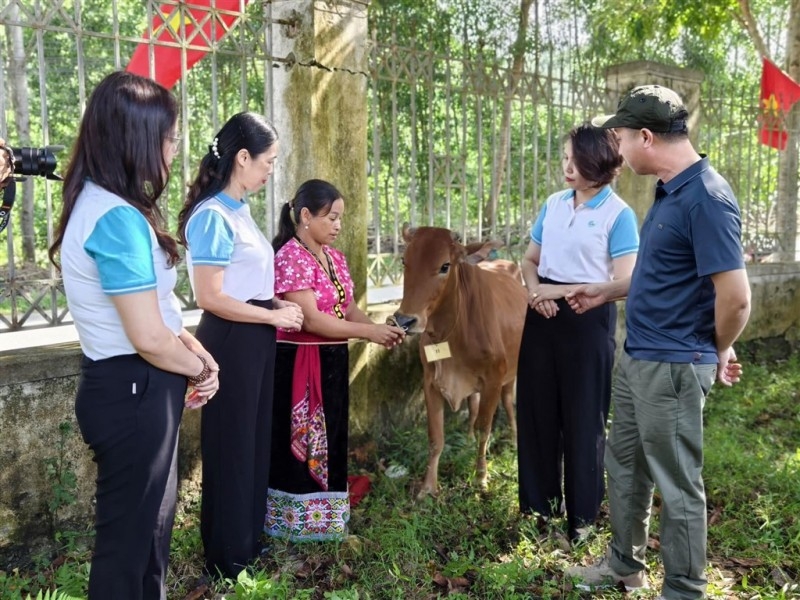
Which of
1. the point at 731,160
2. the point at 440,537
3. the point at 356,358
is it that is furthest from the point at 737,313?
the point at 731,160

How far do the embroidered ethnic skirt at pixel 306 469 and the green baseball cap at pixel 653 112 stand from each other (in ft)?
5.76

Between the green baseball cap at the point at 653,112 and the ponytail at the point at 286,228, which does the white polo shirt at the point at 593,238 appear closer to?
the green baseball cap at the point at 653,112

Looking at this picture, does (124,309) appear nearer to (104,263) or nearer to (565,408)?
(104,263)

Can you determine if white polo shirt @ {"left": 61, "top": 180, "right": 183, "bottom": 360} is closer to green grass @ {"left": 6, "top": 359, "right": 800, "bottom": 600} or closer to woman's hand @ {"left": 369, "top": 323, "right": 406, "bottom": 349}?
green grass @ {"left": 6, "top": 359, "right": 800, "bottom": 600}

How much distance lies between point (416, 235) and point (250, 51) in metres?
1.50

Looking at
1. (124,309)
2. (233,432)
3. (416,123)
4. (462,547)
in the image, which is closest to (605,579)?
(462,547)

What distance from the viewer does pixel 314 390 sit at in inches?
146

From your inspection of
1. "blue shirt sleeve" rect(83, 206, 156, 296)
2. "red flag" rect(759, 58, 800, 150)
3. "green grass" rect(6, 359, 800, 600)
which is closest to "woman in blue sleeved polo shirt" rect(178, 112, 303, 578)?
"green grass" rect(6, 359, 800, 600)

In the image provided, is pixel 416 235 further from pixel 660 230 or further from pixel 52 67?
pixel 52 67

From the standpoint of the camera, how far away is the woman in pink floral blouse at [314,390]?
3.62 m

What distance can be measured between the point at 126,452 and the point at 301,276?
1.48 meters

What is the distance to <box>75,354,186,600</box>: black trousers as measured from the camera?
2.21m

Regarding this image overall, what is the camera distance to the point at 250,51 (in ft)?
14.4

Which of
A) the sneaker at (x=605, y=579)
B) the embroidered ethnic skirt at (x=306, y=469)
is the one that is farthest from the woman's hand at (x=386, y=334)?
the sneaker at (x=605, y=579)
